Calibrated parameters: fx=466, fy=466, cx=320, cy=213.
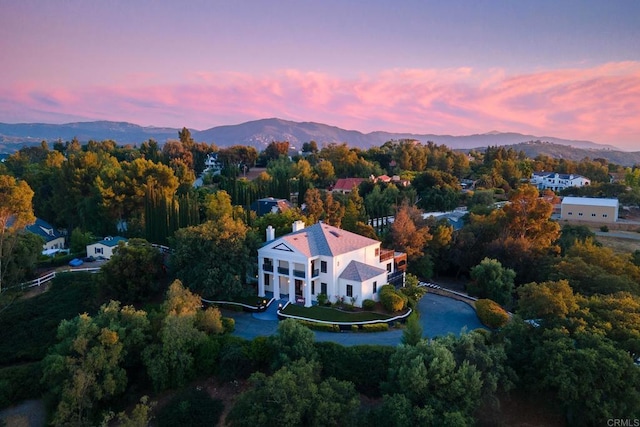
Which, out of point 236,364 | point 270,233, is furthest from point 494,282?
point 236,364

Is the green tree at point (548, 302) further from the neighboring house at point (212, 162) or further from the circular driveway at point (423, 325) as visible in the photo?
the neighboring house at point (212, 162)

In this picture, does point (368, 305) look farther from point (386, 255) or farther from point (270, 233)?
point (270, 233)

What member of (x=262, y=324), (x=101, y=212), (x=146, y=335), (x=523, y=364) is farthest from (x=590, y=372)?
(x=101, y=212)

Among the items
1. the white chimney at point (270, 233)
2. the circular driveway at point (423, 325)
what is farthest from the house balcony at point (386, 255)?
the white chimney at point (270, 233)

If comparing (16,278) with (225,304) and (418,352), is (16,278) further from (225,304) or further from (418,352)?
(418,352)

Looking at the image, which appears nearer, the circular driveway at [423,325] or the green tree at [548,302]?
the green tree at [548,302]
